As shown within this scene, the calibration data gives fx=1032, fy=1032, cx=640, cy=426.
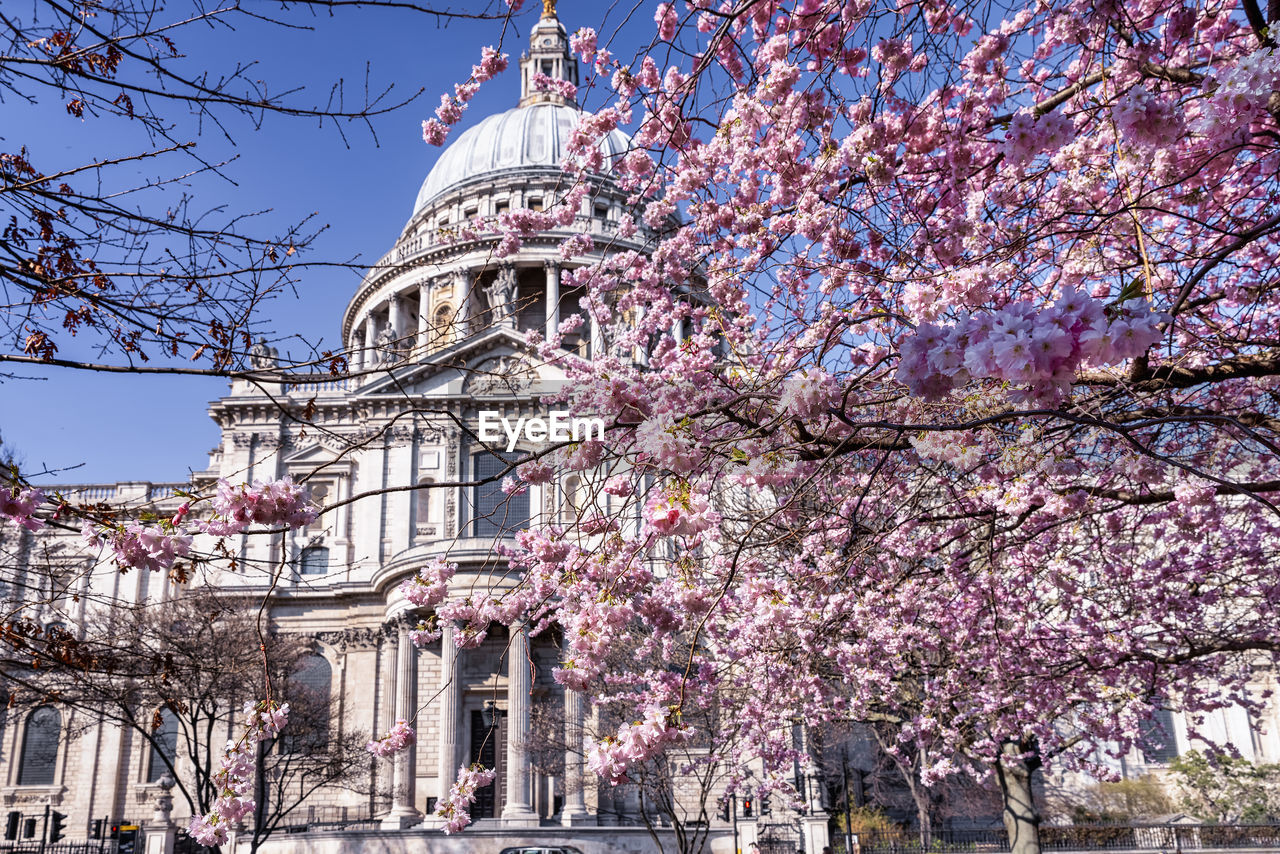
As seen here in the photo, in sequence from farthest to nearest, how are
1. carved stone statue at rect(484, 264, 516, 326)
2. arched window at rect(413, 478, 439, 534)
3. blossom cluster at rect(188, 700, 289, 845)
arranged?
arched window at rect(413, 478, 439, 534) → blossom cluster at rect(188, 700, 289, 845) → carved stone statue at rect(484, 264, 516, 326)

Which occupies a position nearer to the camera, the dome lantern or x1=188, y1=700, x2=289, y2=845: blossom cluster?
x1=188, y1=700, x2=289, y2=845: blossom cluster

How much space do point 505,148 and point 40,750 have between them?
4388cm

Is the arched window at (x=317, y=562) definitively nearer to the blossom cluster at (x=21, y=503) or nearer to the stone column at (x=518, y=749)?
the stone column at (x=518, y=749)

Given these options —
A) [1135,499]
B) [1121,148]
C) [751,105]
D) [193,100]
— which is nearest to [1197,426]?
[1135,499]

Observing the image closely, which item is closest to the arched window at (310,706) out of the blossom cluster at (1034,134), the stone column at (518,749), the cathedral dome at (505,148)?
the stone column at (518,749)

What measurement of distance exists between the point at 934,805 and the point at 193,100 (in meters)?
40.1

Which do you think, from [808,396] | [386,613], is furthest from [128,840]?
[808,396]

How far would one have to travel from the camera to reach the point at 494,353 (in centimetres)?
4391

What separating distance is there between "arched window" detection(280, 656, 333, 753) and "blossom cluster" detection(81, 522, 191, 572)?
27.2 m

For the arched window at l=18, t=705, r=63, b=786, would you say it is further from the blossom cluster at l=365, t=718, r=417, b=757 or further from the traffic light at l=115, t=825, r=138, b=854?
the blossom cluster at l=365, t=718, r=417, b=757

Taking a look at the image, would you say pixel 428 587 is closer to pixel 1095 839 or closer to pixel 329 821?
pixel 329 821

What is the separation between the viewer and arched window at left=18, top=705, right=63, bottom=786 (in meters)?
43.4

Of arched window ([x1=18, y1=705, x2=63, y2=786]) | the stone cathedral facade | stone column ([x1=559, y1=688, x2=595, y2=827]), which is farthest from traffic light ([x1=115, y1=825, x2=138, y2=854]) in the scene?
arched window ([x1=18, y1=705, x2=63, y2=786])

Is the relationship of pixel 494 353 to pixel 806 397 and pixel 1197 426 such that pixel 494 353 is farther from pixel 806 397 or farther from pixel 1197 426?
pixel 806 397
